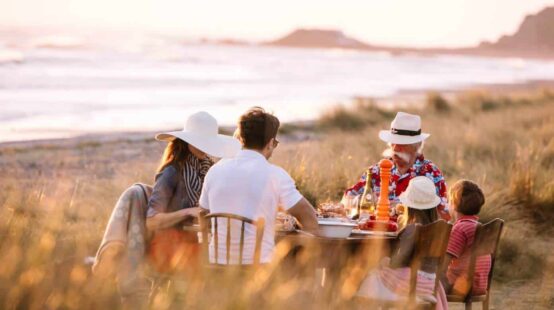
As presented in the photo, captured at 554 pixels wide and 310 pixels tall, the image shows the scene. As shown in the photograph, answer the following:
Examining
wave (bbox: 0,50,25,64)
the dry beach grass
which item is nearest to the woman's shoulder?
the dry beach grass

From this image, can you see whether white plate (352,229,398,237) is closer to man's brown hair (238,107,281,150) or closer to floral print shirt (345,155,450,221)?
man's brown hair (238,107,281,150)

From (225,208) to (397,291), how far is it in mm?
1182

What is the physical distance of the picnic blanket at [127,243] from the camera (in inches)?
237

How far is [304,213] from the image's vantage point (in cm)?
542

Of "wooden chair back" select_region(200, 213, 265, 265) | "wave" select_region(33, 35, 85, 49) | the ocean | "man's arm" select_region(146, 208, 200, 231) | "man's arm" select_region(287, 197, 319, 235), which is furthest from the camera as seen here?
"wave" select_region(33, 35, 85, 49)

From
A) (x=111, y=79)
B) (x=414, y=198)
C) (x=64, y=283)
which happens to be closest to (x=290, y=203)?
(x=414, y=198)

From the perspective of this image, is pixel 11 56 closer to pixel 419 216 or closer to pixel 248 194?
pixel 419 216

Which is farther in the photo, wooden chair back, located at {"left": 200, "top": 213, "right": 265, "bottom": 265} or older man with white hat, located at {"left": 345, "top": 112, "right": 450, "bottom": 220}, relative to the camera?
older man with white hat, located at {"left": 345, "top": 112, "right": 450, "bottom": 220}

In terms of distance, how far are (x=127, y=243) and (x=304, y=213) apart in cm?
124

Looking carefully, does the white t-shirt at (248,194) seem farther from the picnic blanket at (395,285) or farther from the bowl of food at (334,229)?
the picnic blanket at (395,285)

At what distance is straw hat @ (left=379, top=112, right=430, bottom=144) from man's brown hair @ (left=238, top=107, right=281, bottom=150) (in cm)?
181

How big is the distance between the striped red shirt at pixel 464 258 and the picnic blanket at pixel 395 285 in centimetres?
32

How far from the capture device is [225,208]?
5.35 metres

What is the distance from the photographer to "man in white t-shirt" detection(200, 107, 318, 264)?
5.31 metres
